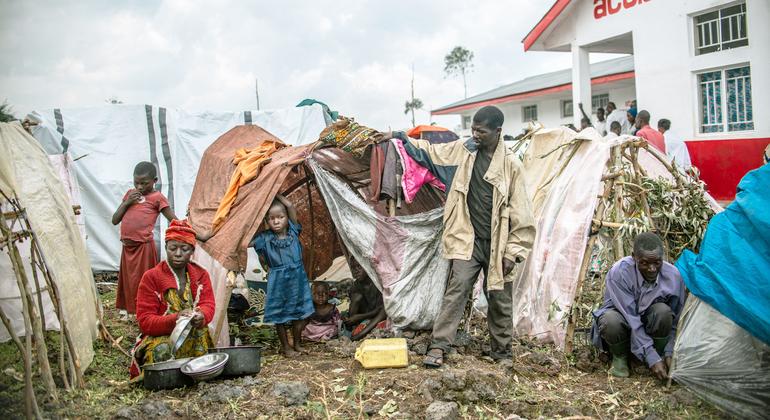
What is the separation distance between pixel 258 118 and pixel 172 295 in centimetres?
530

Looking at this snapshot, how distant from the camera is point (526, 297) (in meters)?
5.04

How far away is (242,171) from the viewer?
16.5ft

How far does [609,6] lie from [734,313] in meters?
10.0

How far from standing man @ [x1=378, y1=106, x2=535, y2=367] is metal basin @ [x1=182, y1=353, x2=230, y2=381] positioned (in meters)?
1.40

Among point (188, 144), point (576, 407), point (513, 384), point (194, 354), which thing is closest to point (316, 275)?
point (194, 354)

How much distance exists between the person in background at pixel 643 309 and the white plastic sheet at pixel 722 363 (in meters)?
0.22

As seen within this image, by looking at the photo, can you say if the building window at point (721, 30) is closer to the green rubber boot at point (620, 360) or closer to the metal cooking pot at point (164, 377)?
the green rubber boot at point (620, 360)

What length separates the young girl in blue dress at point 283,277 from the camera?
467 centimetres

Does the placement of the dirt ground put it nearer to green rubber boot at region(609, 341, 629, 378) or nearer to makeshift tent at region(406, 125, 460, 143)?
green rubber boot at region(609, 341, 629, 378)

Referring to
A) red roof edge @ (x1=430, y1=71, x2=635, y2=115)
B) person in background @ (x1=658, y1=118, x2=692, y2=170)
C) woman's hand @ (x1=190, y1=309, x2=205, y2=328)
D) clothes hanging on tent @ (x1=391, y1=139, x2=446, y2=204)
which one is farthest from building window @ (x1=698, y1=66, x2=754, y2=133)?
woman's hand @ (x1=190, y1=309, x2=205, y2=328)

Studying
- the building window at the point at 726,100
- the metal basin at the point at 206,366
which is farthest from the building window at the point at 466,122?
the metal basin at the point at 206,366

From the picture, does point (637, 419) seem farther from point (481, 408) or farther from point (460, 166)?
point (460, 166)

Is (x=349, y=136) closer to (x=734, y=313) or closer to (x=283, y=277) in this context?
(x=283, y=277)

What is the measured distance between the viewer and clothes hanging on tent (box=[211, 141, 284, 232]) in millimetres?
4828
